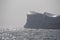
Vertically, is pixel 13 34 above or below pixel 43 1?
below

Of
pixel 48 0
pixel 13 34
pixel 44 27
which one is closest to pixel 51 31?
pixel 44 27

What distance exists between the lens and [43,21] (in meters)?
0.65

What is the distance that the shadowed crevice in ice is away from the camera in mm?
632

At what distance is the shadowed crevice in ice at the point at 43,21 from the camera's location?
24.9 inches

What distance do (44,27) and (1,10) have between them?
0.85 meters

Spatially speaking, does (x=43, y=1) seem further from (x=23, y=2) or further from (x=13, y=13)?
Answer: (x=13, y=13)

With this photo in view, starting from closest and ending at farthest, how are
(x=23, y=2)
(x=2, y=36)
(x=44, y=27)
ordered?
(x=2, y=36) < (x=44, y=27) < (x=23, y=2)

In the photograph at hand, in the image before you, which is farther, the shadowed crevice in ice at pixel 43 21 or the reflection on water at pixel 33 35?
the shadowed crevice in ice at pixel 43 21

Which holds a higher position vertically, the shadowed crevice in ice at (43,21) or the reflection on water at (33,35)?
the shadowed crevice in ice at (43,21)

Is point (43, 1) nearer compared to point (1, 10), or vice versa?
point (1, 10)

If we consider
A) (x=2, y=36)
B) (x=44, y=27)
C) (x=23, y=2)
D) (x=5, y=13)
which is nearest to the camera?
(x=2, y=36)

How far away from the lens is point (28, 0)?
142cm

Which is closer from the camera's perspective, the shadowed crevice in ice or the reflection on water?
the reflection on water

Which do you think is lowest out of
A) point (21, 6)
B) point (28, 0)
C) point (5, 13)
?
point (5, 13)
